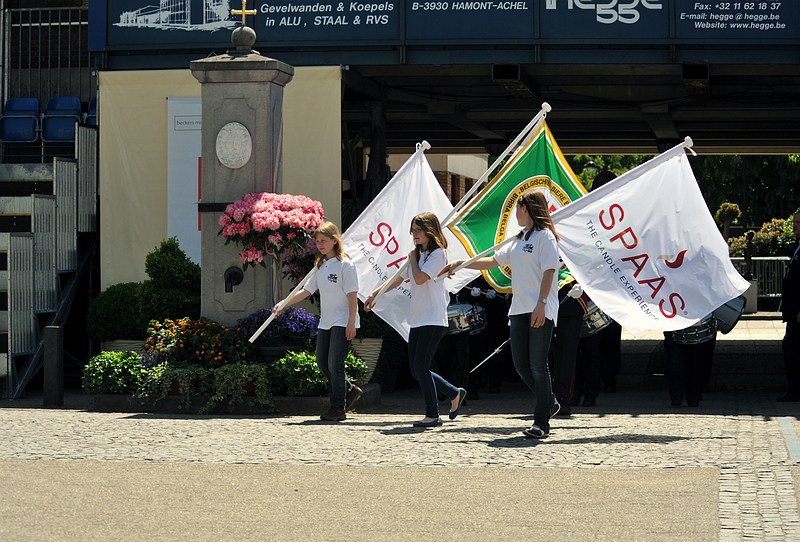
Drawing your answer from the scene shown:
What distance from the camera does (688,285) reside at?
466 inches

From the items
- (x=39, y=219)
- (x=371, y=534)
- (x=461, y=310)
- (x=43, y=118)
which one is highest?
(x=43, y=118)

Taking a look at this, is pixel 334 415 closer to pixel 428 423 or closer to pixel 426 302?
pixel 428 423

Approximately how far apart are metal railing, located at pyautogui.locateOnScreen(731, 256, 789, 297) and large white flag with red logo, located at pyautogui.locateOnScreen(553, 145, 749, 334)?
79.4 feet

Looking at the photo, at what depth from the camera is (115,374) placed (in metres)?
14.0

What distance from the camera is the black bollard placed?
1518 cm

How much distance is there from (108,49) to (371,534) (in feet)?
39.7

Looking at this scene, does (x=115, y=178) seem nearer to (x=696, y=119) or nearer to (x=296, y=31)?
(x=296, y=31)

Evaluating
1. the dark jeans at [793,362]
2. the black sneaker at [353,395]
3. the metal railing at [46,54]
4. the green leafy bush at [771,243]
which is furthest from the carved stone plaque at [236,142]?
the green leafy bush at [771,243]

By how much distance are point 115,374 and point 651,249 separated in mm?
5455

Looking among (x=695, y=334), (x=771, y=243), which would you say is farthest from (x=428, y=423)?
→ (x=771, y=243)

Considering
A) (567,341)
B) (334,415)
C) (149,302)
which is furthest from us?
(149,302)

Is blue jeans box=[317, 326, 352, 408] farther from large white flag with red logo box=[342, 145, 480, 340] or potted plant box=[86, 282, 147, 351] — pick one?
potted plant box=[86, 282, 147, 351]

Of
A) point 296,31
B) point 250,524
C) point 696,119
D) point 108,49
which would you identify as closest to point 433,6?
point 296,31

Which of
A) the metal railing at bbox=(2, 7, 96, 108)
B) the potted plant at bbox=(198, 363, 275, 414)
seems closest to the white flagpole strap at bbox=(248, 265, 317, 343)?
the potted plant at bbox=(198, 363, 275, 414)
